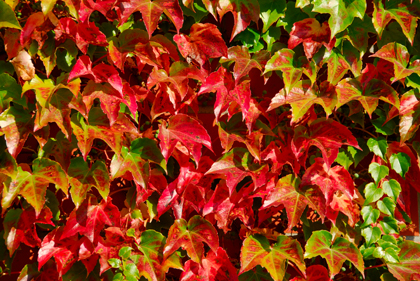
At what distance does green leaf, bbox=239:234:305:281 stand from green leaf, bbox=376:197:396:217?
31 centimetres

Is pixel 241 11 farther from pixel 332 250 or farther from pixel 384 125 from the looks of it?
pixel 332 250

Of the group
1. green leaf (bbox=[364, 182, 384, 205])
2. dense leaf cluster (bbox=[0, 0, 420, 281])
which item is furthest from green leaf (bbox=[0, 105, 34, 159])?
green leaf (bbox=[364, 182, 384, 205])

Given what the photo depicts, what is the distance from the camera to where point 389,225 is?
54.9 inches

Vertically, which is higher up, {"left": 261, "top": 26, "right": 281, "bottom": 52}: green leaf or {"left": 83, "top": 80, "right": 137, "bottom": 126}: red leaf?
{"left": 261, "top": 26, "right": 281, "bottom": 52}: green leaf

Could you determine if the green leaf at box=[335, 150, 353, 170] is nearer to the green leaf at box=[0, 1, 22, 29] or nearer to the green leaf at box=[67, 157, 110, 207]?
the green leaf at box=[67, 157, 110, 207]

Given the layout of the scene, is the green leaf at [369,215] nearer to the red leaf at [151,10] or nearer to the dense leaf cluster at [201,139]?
the dense leaf cluster at [201,139]

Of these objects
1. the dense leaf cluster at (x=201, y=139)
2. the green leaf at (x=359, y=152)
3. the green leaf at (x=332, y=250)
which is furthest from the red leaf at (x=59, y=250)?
the green leaf at (x=359, y=152)

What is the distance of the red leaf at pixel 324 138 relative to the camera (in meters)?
1.32

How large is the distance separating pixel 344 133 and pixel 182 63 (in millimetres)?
578

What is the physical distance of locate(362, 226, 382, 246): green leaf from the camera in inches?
53.7

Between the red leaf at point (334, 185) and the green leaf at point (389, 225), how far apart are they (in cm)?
10

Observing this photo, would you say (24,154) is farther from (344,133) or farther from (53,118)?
(344,133)

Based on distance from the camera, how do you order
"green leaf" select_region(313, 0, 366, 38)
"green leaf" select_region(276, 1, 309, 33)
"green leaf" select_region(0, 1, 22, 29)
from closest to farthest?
1. "green leaf" select_region(0, 1, 22, 29)
2. "green leaf" select_region(313, 0, 366, 38)
3. "green leaf" select_region(276, 1, 309, 33)

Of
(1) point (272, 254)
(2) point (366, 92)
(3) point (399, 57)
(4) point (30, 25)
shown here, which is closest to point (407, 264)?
(1) point (272, 254)
